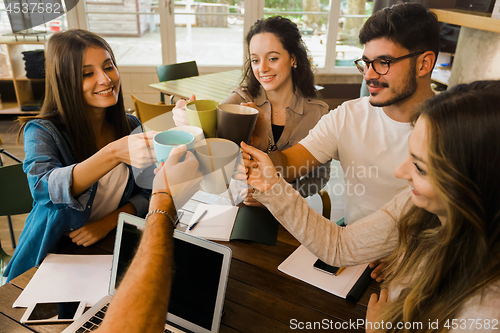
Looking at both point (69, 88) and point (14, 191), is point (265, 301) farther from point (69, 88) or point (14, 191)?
point (14, 191)

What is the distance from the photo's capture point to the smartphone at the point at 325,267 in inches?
40.5

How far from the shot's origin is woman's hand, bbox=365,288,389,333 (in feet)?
2.80

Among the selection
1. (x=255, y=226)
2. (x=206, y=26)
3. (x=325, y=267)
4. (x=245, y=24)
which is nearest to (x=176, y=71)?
(x=206, y=26)

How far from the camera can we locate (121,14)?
15.1 feet

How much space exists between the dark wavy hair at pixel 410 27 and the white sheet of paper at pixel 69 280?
4.19 ft

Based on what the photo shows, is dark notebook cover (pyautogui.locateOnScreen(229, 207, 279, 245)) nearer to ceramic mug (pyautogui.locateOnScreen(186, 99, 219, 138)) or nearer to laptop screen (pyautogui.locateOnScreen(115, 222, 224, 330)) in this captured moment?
laptop screen (pyautogui.locateOnScreen(115, 222, 224, 330))

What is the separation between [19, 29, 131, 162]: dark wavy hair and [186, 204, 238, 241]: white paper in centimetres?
51

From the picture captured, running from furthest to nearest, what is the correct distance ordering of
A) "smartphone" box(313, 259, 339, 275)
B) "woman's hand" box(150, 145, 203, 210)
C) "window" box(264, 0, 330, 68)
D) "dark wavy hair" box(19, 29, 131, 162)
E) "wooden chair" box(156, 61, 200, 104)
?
"window" box(264, 0, 330, 68) → "wooden chair" box(156, 61, 200, 104) → "dark wavy hair" box(19, 29, 131, 162) → "smartphone" box(313, 259, 339, 275) → "woman's hand" box(150, 145, 203, 210)

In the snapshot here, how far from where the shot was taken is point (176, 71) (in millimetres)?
3652

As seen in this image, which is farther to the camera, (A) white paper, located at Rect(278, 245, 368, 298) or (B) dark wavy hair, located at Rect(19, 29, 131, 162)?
(B) dark wavy hair, located at Rect(19, 29, 131, 162)

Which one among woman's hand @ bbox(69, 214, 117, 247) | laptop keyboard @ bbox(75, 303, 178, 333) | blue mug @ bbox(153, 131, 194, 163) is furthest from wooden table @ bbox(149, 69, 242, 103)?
laptop keyboard @ bbox(75, 303, 178, 333)

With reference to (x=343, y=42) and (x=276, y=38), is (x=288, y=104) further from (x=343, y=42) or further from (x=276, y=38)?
(x=343, y=42)

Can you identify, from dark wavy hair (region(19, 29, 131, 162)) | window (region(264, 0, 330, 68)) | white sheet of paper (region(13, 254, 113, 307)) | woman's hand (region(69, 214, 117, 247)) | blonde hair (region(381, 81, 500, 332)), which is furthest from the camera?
window (region(264, 0, 330, 68))

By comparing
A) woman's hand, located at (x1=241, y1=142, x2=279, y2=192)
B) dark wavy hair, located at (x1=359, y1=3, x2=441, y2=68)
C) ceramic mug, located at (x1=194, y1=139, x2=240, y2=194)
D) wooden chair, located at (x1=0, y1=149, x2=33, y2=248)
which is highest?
dark wavy hair, located at (x1=359, y1=3, x2=441, y2=68)
